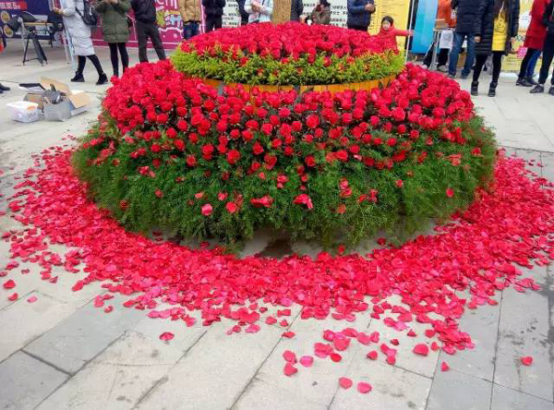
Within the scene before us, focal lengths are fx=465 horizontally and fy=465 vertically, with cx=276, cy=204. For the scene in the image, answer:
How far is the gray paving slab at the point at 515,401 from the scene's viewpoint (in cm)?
213

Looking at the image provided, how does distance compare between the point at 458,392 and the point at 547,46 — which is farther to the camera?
the point at 547,46

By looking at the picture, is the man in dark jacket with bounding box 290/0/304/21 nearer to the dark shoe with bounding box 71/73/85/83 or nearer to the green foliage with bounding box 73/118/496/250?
the dark shoe with bounding box 71/73/85/83

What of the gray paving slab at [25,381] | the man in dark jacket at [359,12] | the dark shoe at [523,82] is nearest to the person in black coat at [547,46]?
the dark shoe at [523,82]

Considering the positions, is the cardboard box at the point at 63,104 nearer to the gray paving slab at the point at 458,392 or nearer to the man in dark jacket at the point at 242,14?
the man in dark jacket at the point at 242,14

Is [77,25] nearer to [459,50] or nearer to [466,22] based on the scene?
[466,22]

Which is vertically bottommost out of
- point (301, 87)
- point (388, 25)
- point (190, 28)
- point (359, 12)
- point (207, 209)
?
point (207, 209)

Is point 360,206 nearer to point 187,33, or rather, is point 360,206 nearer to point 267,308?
point 267,308

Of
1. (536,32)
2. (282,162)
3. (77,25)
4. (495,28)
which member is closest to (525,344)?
(282,162)

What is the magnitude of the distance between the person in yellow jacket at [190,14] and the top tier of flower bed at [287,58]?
6.65 m

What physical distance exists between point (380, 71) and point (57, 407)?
340 cm

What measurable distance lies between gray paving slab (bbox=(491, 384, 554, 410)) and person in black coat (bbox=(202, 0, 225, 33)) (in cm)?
928

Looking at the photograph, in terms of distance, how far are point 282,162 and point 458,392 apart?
1732mm

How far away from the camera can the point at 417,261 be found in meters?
3.20

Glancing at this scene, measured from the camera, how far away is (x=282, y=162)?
317cm
